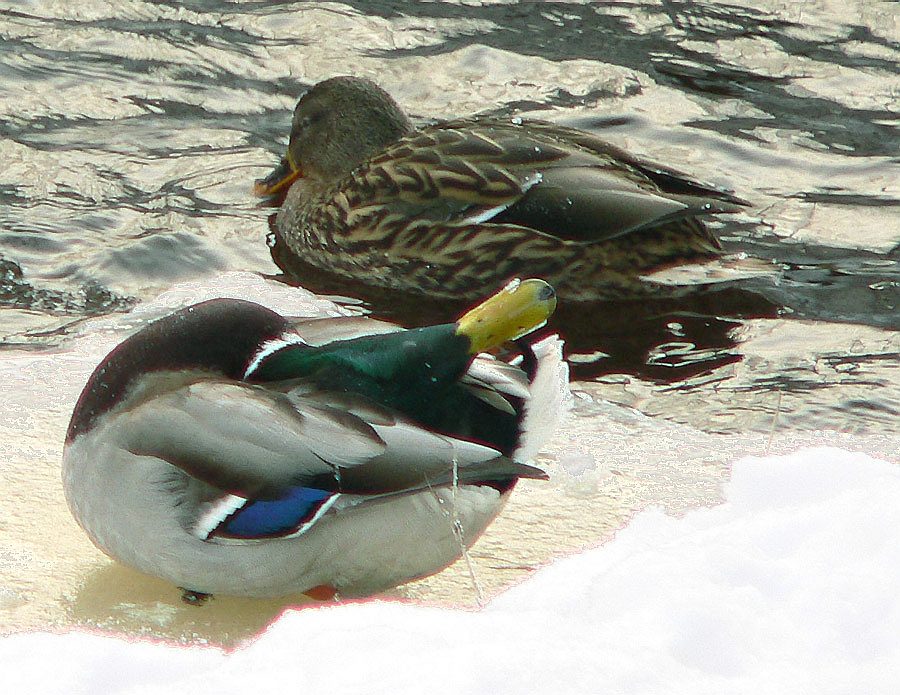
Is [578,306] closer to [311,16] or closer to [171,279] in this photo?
[171,279]

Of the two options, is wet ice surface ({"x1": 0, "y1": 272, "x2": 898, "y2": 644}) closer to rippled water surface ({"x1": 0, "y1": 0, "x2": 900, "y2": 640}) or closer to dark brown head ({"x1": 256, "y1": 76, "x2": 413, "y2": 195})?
rippled water surface ({"x1": 0, "y1": 0, "x2": 900, "y2": 640})

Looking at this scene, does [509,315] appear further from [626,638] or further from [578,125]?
[578,125]

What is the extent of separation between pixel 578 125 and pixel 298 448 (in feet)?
17.2

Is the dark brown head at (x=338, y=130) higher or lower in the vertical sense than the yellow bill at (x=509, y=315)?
lower

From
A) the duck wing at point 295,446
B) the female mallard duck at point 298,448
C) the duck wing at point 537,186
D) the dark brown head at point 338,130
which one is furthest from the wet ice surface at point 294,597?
the dark brown head at point 338,130

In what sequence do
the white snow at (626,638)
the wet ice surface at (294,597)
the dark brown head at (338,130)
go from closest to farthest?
the white snow at (626,638), the wet ice surface at (294,597), the dark brown head at (338,130)

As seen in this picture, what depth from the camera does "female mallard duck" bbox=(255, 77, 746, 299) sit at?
6652mm

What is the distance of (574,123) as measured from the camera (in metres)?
8.28

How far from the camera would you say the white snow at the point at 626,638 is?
1.94 meters

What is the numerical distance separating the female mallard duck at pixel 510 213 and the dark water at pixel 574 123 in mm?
178

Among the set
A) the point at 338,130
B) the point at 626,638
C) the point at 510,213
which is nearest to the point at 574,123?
the point at 338,130


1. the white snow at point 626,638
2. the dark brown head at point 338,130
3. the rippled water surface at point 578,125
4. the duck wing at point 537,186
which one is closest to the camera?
the white snow at point 626,638

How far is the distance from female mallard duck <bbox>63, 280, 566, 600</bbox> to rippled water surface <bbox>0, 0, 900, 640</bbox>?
4.30 ft

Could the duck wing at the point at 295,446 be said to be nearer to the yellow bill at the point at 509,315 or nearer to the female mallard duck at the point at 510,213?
the yellow bill at the point at 509,315
